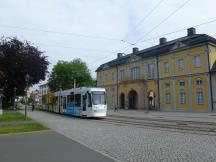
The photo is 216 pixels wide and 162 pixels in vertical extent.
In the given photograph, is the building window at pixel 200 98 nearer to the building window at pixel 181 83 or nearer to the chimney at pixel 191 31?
the building window at pixel 181 83

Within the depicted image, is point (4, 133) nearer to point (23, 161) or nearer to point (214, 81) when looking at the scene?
point (23, 161)

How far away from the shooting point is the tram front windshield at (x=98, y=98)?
26117 mm

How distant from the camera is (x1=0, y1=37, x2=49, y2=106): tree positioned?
41.7 m

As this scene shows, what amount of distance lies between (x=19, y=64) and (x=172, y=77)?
2449cm

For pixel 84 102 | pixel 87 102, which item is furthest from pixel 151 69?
pixel 87 102

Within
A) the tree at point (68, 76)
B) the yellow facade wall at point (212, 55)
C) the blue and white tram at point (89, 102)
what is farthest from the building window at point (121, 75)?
the tree at point (68, 76)

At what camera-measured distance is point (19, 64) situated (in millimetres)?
42562

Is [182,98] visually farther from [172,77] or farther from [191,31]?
[191,31]

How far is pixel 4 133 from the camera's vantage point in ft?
49.0

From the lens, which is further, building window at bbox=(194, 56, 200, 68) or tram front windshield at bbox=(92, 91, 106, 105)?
building window at bbox=(194, 56, 200, 68)

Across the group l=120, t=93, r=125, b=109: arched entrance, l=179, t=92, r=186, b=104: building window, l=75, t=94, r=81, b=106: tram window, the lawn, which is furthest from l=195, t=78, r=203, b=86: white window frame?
the lawn

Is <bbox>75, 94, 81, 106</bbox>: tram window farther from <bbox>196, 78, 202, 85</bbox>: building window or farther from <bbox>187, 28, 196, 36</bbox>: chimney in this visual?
<bbox>187, 28, 196, 36</bbox>: chimney

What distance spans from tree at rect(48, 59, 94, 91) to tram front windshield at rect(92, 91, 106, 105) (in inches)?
2517

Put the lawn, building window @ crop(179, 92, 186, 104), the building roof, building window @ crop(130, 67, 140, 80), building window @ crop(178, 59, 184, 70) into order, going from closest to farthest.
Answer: the lawn, the building roof, building window @ crop(179, 92, 186, 104), building window @ crop(178, 59, 184, 70), building window @ crop(130, 67, 140, 80)
